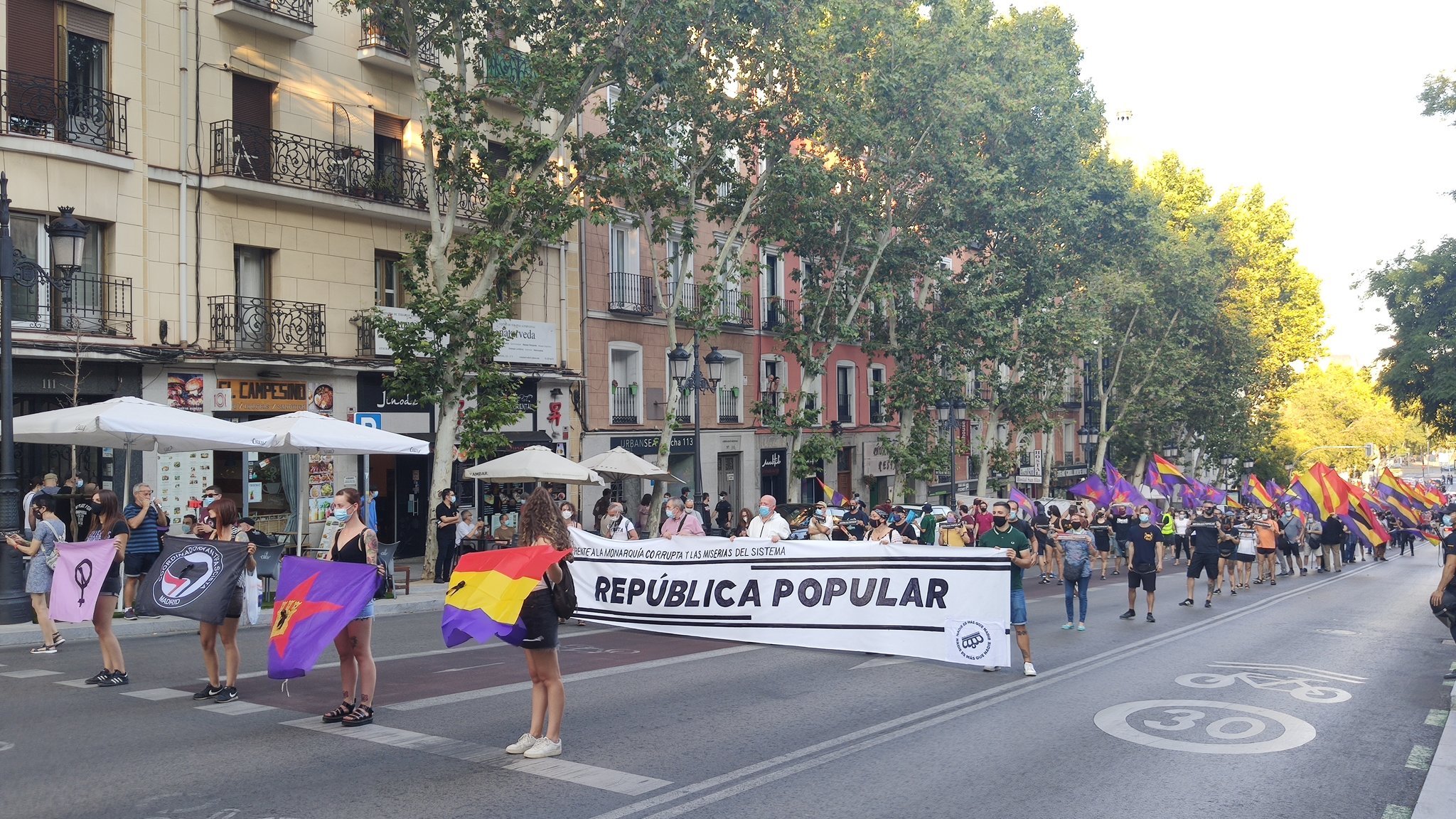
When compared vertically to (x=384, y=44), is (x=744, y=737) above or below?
below

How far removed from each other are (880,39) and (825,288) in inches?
279

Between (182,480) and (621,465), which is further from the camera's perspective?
(621,465)

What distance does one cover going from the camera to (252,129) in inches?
910

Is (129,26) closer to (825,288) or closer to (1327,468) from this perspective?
(825,288)

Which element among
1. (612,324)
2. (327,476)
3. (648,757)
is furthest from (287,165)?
(648,757)

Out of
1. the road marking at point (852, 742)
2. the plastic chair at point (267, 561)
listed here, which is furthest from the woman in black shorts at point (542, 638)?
the plastic chair at point (267, 561)

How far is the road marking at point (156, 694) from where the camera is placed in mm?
9773

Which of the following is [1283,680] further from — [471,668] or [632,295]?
[632,295]

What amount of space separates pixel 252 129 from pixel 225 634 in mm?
16411

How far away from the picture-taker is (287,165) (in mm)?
23672

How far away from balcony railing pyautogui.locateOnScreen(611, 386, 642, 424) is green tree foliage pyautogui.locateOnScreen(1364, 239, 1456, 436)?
23.7m

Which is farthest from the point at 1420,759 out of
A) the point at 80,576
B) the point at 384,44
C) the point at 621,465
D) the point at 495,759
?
the point at 384,44

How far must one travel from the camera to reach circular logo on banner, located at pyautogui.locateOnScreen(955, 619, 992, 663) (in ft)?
37.8

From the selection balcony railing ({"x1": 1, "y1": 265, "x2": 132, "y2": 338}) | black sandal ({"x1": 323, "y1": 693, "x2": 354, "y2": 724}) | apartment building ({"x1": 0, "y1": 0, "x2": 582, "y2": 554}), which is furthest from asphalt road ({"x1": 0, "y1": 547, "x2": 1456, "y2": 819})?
apartment building ({"x1": 0, "y1": 0, "x2": 582, "y2": 554})
